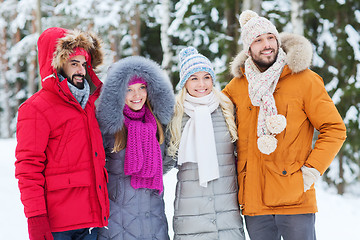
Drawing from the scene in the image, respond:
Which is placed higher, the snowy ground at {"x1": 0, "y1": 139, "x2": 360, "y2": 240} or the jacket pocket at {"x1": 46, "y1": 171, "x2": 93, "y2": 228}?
the jacket pocket at {"x1": 46, "y1": 171, "x2": 93, "y2": 228}

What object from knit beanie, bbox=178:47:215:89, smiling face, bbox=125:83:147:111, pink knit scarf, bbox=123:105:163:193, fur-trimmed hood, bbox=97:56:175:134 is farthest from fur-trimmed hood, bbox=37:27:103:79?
knit beanie, bbox=178:47:215:89

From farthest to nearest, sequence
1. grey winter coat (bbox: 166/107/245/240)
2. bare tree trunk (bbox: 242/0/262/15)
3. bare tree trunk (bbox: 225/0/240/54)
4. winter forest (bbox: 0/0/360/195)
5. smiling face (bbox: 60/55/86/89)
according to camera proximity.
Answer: bare tree trunk (bbox: 225/0/240/54) → winter forest (bbox: 0/0/360/195) → bare tree trunk (bbox: 242/0/262/15) → grey winter coat (bbox: 166/107/245/240) → smiling face (bbox: 60/55/86/89)

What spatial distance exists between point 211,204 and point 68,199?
1155 mm

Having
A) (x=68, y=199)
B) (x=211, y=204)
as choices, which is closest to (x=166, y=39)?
(x=211, y=204)

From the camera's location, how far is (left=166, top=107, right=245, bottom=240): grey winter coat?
9.39 ft

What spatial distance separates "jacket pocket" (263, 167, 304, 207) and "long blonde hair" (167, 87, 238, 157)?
0.49 m

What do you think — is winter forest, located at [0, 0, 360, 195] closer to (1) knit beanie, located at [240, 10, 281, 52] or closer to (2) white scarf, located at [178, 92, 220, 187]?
(1) knit beanie, located at [240, 10, 281, 52]

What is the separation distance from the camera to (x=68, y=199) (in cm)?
246

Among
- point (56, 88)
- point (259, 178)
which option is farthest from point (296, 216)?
point (56, 88)

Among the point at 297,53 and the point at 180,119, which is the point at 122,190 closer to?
the point at 180,119

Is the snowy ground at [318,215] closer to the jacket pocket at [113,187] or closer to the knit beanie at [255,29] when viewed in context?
the jacket pocket at [113,187]

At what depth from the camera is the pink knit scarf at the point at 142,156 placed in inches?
109

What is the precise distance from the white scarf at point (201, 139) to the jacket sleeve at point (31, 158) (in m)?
1.14

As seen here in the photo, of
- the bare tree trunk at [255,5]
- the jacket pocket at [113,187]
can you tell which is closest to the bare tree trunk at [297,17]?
the bare tree trunk at [255,5]
